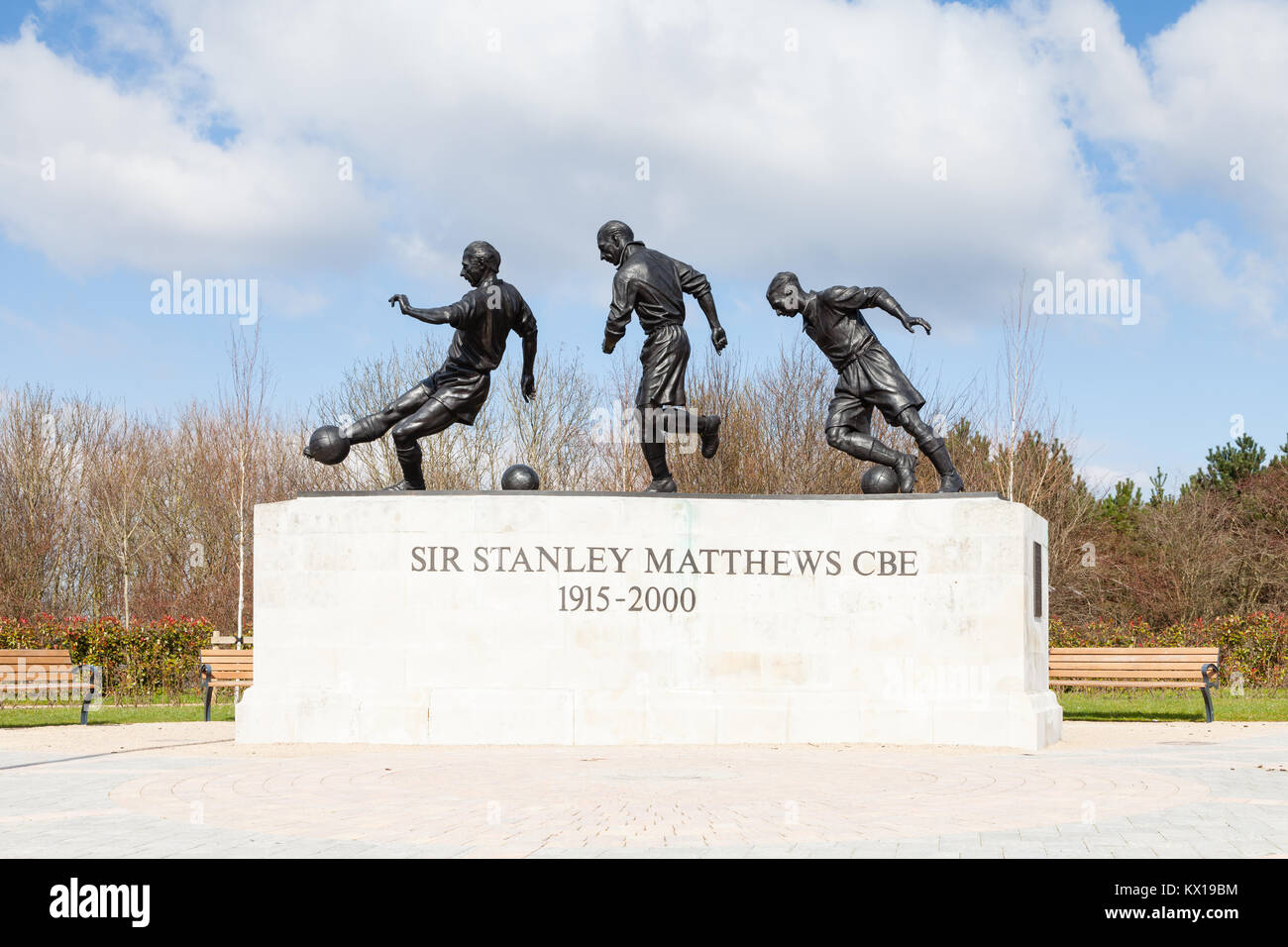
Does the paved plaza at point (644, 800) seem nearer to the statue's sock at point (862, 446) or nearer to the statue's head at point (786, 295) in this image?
the statue's sock at point (862, 446)

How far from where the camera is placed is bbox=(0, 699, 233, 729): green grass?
1747cm

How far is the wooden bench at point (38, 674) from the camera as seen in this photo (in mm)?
18188

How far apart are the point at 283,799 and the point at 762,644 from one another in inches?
237

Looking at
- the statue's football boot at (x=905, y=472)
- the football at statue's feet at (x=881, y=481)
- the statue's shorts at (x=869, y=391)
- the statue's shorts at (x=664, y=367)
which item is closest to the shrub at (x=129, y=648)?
the statue's shorts at (x=664, y=367)

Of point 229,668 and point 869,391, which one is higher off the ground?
point 869,391

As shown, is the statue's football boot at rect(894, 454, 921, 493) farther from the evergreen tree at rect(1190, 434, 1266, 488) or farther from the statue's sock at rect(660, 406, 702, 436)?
the evergreen tree at rect(1190, 434, 1266, 488)

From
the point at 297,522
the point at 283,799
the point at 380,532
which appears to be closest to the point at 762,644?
the point at 380,532

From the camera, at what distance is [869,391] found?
579 inches

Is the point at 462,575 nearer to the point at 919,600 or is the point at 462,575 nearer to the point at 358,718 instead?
the point at 358,718

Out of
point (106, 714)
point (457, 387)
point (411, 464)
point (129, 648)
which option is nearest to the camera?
point (457, 387)

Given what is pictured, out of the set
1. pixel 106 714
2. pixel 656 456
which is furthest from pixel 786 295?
pixel 106 714

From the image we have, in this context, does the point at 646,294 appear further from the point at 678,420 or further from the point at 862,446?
the point at 862,446

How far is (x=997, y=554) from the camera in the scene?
45.4ft

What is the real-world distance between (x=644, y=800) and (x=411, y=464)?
6.96 metres
